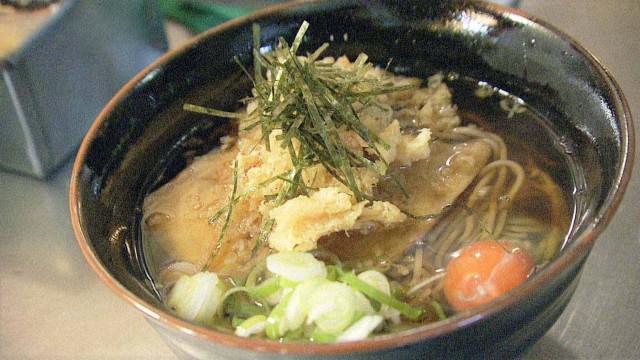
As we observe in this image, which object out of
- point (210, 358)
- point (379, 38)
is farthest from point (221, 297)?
point (379, 38)

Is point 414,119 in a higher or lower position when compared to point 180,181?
higher

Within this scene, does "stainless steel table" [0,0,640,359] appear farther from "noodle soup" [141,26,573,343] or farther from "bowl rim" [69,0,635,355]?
"bowl rim" [69,0,635,355]

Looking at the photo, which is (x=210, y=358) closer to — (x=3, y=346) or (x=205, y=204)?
(x=205, y=204)

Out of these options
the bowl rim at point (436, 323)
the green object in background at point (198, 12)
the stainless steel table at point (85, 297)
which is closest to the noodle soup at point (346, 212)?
Answer: the bowl rim at point (436, 323)

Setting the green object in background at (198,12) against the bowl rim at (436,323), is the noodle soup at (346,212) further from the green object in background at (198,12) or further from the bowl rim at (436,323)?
the green object in background at (198,12)

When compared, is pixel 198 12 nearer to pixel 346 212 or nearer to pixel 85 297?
pixel 85 297

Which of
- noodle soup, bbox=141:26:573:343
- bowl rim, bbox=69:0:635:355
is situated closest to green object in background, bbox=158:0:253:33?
noodle soup, bbox=141:26:573:343
